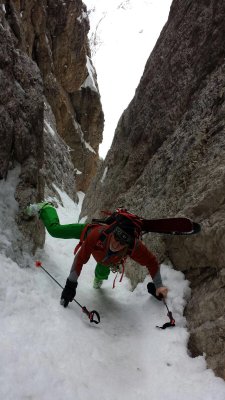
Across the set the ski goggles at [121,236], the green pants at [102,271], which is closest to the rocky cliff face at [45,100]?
the green pants at [102,271]

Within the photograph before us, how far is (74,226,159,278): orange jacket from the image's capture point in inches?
243

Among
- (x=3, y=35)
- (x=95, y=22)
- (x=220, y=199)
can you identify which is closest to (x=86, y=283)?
(x=220, y=199)

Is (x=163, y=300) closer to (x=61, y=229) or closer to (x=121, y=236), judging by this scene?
(x=121, y=236)

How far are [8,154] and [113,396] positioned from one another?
4904mm

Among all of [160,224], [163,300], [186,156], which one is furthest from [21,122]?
[163,300]

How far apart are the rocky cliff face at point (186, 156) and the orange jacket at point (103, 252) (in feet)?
2.01

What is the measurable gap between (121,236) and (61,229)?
56.4 inches

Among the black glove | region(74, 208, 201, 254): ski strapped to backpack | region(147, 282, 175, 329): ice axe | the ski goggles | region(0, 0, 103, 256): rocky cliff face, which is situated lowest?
the black glove

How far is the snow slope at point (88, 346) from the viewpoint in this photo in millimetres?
3979

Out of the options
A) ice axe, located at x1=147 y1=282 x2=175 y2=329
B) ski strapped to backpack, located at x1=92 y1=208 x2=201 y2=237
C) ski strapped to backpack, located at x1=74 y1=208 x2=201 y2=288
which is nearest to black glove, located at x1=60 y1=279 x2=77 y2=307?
ski strapped to backpack, located at x1=74 y1=208 x2=201 y2=288

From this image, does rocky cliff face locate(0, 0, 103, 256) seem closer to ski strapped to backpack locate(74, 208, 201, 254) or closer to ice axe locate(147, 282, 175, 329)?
ski strapped to backpack locate(74, 208, 201, 254)

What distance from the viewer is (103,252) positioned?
6.46m

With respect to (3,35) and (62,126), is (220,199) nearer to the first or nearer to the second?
(3,35)

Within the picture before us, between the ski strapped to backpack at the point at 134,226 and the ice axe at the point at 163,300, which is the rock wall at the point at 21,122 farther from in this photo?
the ice axe at the point at 163,300
